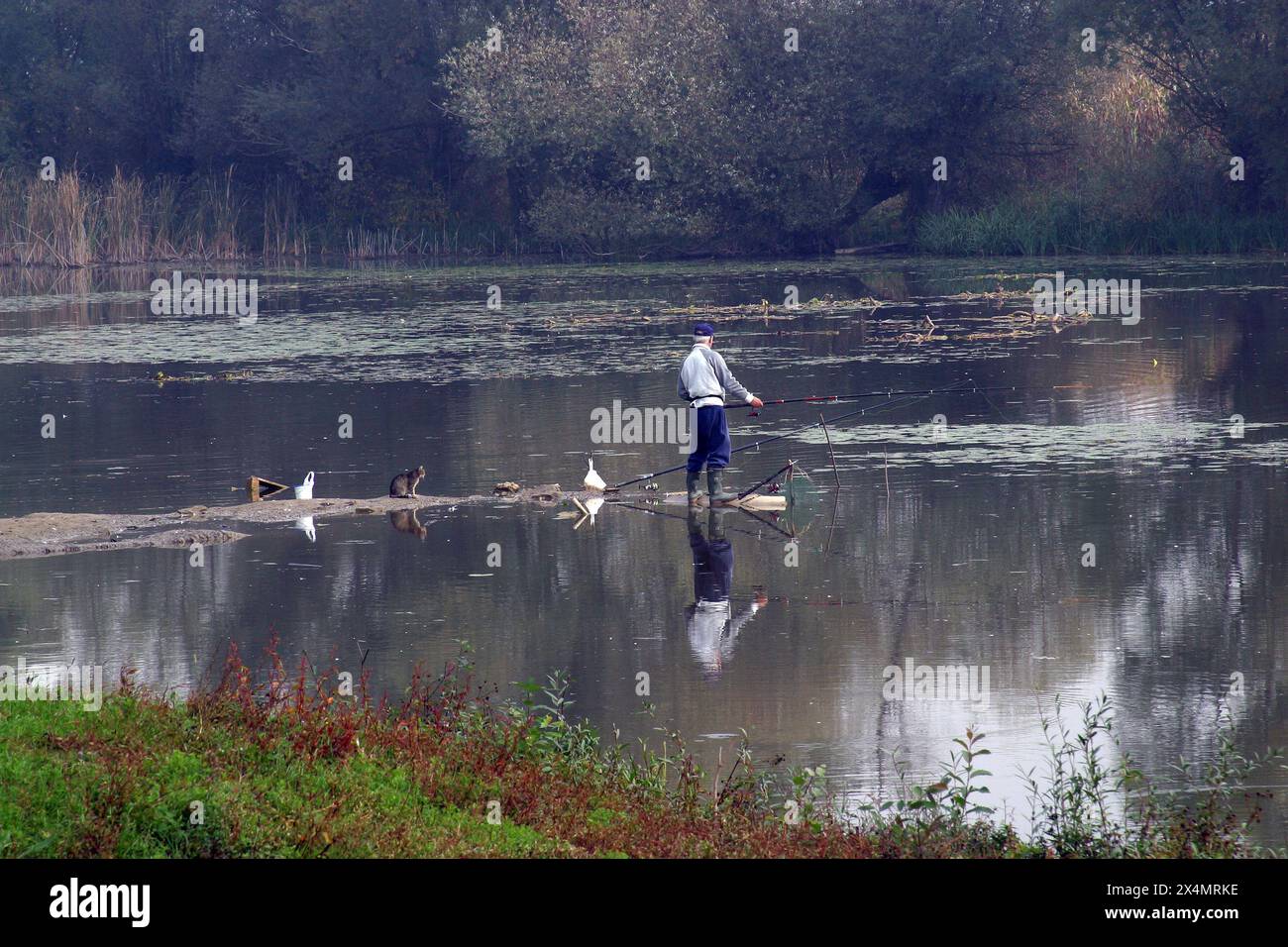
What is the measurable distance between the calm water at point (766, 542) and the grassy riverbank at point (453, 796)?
2.19 ft

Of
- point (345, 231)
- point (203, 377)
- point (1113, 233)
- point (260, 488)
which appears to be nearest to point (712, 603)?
point (260, 488)

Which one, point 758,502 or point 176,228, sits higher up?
point 176,228

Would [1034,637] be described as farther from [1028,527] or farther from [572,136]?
[572,136]

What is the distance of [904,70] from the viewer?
57.2 metres

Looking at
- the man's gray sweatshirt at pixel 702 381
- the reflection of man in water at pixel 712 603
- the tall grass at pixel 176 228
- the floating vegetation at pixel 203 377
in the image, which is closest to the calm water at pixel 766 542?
the reflection of man in water at pixel 712 603

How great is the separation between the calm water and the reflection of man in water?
40 mm

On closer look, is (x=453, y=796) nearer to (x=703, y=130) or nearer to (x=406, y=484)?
(x=406, y=484)

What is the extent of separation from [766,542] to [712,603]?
8.08ft

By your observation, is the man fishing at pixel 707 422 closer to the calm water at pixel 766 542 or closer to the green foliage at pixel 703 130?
the calm water at pixel 766 542

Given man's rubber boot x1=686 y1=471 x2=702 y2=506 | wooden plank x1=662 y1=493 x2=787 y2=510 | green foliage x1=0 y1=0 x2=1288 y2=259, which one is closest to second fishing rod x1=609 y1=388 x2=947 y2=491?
man's rubber boot x1=686 y1=471 x2=702 y2=506

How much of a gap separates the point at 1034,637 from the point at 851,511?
474 cm

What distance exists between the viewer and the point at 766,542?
1501cm

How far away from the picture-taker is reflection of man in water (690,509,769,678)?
11.2m

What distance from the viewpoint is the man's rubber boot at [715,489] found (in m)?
16.6
